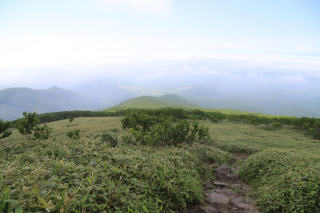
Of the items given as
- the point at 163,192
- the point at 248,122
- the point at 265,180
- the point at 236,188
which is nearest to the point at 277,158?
the point at 265,180

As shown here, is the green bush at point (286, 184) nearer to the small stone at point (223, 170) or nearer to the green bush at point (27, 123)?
the small stone at point (223, 170)

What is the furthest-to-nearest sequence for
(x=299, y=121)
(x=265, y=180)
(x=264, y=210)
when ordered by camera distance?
(x=299, y=121), (x=265, y=180), (x=264, y=210)

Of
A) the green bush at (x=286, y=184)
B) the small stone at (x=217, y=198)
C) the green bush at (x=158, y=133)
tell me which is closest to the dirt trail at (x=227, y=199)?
the small stone at (x=217, y=198)

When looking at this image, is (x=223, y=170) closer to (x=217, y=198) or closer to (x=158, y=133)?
(x=217, y=198)

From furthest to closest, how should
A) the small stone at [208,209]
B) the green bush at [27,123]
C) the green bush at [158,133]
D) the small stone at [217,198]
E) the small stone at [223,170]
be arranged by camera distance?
the green bush at [27,123] → the green bush at [158,133] → the small stone at [223,170] → the small stone at [217,198] → the small stone at [208,209]

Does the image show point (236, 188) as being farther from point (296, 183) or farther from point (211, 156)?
point (211, 156)

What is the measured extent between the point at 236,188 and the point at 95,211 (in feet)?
26.4

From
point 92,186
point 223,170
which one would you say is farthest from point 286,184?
point 92,186

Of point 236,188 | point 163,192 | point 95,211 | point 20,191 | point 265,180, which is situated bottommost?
point 236,188

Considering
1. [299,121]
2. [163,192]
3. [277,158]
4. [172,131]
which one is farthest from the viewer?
[299,121]

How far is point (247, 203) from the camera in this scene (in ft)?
25.2

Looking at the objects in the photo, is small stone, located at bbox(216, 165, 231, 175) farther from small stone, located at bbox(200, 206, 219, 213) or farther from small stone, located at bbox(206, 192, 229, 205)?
small stone, located at bbox(200, 206, 219, 213)

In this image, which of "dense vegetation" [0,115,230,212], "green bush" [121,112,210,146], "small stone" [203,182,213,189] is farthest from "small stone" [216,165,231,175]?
"green bush" [121,112,210,146]

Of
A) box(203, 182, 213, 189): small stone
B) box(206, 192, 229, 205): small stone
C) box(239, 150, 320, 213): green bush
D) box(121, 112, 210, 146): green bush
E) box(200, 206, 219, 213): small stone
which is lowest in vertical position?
box(203, 182, 213, 189): small stone
